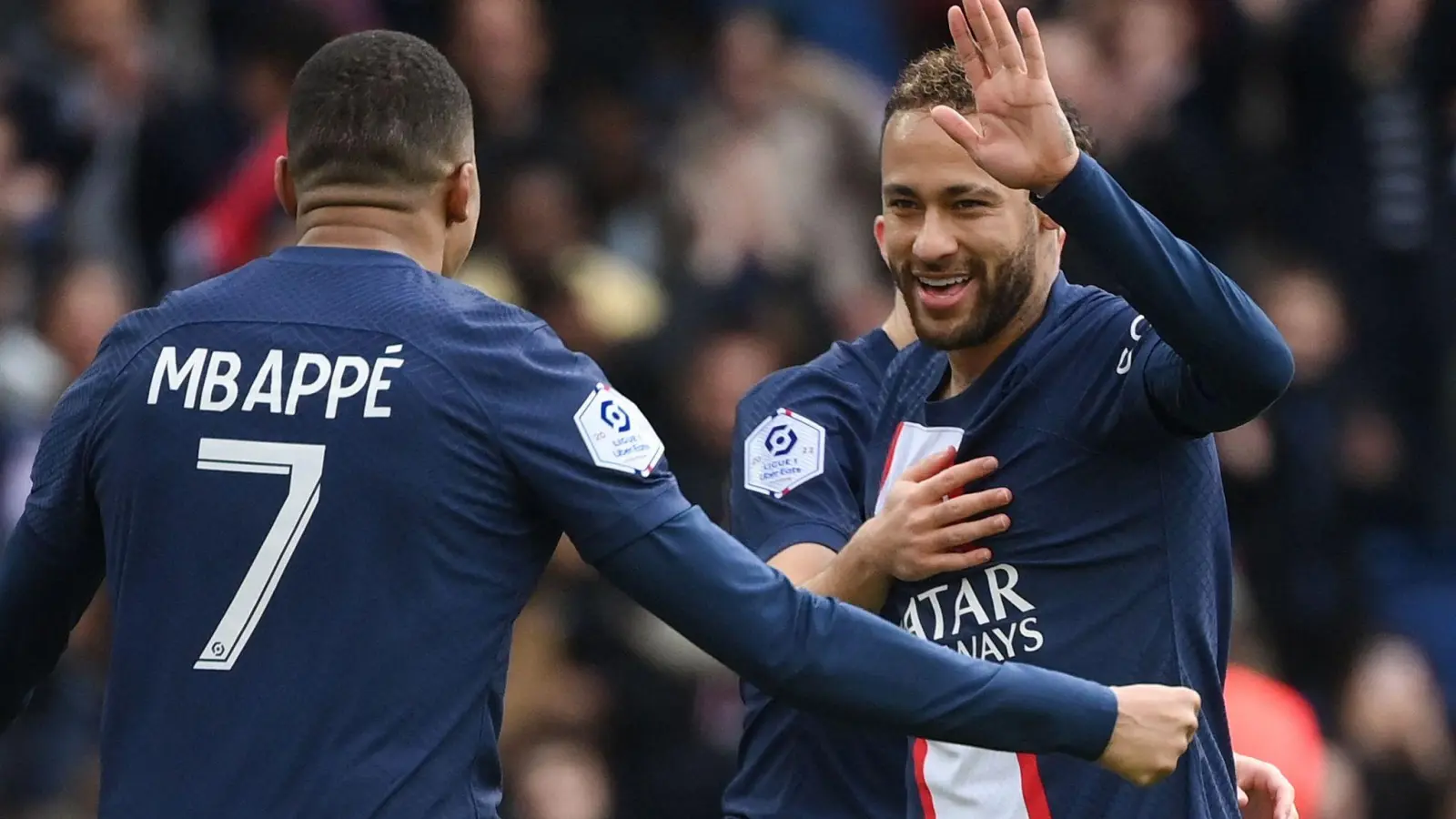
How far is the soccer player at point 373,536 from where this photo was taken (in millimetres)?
3488

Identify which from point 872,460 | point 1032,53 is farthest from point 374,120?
point 872,460

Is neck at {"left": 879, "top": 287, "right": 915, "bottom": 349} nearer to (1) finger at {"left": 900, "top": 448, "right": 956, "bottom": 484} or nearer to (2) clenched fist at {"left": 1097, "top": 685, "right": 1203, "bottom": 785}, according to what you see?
(1) finger at {"left": 900, "top": 448, "right": 956, "bottom": 484}

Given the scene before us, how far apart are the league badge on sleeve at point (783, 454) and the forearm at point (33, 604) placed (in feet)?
5.16

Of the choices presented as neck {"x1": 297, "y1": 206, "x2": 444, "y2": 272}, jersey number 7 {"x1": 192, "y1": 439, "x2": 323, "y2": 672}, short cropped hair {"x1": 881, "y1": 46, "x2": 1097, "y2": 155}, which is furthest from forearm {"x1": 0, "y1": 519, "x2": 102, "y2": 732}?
short cropped hair {"x1": 881, "y1": 46, "x2": 1097, "y2": 155}

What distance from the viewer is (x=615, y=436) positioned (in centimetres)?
360

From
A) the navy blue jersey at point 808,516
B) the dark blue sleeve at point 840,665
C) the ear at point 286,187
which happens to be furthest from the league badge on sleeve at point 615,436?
the navy blue jersey at point 808,516

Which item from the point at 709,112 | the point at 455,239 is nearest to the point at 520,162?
the point at 709,112

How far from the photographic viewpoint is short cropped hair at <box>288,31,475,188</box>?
370 cm

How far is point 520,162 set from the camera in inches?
371

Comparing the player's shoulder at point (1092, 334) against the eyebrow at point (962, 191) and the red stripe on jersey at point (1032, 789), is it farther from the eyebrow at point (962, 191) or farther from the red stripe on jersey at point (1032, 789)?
the red stripe on jersey at point (1032, 789)

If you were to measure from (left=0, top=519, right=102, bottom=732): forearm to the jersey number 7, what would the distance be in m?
0.42

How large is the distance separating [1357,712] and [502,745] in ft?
10.6

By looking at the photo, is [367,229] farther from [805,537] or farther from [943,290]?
[805,537]

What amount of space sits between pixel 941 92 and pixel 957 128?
54 cm
